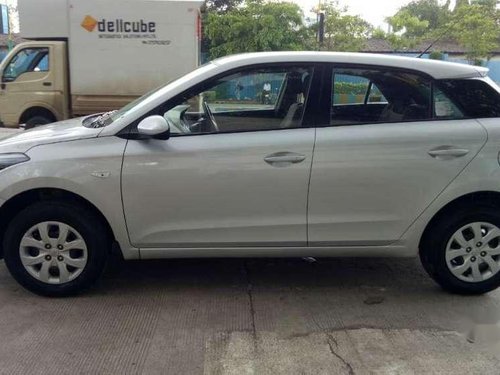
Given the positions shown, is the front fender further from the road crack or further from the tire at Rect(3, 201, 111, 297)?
the road crack

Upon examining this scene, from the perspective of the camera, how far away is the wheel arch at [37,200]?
383cm

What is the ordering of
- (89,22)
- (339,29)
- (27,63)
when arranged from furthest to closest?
(339,29)
(27,63)
(89,22)

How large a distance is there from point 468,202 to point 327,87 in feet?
4.34

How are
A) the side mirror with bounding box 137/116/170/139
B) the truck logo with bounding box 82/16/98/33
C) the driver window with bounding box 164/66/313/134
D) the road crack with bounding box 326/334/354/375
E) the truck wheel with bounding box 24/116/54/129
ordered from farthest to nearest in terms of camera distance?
1. the truck wheel with bounding box 24/116/54/129
2. the truck logo with bounding box 82/16/98/33
3. the driver window with bounding box 164/66/313/134
4. the side mirror with bounding box 137/116/170/139
5. the road crack with bounding box 326/334/354/375

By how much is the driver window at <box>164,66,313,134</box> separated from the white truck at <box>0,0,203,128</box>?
6.53 m

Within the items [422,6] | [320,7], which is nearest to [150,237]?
[320,7]

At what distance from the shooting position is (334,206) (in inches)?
153

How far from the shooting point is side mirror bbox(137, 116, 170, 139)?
12.0 feet

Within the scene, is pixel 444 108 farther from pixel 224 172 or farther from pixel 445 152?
pixel 224 172

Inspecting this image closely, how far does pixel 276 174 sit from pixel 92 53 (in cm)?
746

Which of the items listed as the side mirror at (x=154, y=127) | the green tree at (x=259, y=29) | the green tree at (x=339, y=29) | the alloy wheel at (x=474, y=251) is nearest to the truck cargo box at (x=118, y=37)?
the side mirror at (x=154, y=127)

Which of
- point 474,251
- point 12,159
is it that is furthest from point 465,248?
point 12,159

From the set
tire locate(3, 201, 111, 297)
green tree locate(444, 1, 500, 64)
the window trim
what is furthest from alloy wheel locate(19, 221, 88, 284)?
green tree locate(444, 1, 500, 64)

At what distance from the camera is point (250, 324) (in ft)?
11.9
